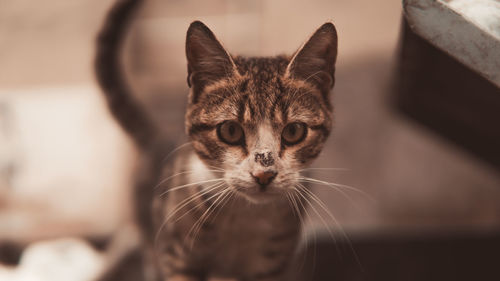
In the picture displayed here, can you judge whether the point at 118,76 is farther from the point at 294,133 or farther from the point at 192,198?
the point at 294,133

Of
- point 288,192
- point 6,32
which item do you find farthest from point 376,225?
point 6,32

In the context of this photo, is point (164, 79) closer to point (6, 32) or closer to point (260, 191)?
point (6, 32)

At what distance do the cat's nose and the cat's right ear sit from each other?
18 cm

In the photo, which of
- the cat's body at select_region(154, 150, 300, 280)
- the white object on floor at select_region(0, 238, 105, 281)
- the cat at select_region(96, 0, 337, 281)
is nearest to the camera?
the cat at select_region(96, 0, 337, 281)

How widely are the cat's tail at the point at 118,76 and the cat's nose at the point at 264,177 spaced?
0.44 metres

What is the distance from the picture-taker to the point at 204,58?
0.64 metres

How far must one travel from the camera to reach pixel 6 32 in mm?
974

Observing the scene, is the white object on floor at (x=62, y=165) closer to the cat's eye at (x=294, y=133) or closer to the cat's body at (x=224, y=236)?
the cat's body at (x=224, y=236)

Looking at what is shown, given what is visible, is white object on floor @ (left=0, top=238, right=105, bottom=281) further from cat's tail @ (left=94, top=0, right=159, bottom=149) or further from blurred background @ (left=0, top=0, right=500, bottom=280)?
cat's tail @ (left=94, top=0, right=159, bottom=149)

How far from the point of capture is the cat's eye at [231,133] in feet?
2.15

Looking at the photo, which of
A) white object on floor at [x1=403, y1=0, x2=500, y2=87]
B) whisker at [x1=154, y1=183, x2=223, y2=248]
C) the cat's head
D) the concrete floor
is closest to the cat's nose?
the cat's head

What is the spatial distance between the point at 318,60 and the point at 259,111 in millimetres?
122

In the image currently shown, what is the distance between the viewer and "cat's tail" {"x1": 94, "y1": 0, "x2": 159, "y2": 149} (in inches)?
32.3

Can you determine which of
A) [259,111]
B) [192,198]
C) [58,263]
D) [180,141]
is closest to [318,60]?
[259,111]
